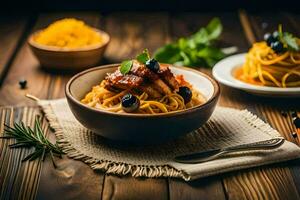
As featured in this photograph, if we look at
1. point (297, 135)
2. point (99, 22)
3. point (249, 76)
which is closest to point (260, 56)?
point (249, 76)

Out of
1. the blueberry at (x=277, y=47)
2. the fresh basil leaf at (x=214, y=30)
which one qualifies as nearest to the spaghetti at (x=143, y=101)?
the blueberry at (x=277, y=47)

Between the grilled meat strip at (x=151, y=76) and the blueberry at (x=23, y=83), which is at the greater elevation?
the grilled meat strip at (x=151, y=76)

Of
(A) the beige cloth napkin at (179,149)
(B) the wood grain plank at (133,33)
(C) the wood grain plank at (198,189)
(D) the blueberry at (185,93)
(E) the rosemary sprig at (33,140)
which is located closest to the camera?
(C) the wood grain plank at (198,189)

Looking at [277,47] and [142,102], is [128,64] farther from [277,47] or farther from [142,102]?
[277,47]

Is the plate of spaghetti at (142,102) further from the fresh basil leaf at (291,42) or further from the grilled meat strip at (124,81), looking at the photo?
the fresh basil leaf at (291,42)

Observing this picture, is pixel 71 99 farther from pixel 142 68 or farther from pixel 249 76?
pixel 249 76

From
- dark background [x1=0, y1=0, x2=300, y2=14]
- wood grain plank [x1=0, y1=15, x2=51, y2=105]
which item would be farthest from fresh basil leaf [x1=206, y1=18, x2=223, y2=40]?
wood grain plank [x1=0, y1=15, x2=51, y2=105]

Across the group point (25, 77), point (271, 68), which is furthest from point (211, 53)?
point (25, 77)
